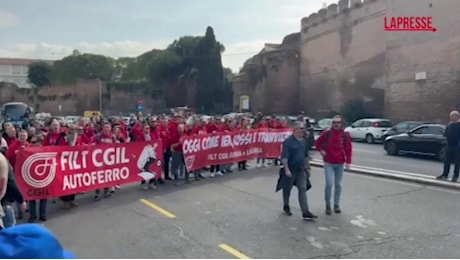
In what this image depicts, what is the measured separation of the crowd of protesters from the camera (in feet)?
28.1

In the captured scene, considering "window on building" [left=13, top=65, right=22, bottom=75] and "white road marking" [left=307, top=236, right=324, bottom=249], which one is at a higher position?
"window on building" [left=13, top=65, right=22, bottom=75]

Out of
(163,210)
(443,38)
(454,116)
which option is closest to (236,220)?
(163,210)

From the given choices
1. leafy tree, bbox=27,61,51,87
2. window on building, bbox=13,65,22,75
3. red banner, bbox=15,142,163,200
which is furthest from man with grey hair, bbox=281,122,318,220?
window on building, bbox=13,65,22,75

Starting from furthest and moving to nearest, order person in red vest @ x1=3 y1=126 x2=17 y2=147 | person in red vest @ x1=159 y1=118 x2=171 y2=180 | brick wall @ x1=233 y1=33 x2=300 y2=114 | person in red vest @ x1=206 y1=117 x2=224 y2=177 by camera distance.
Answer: brick wall @ x1=233 y1=33 x2=300 y2=114 → person in red vest @ x1=206 y1=117 x2=224 y2=177 → person in red vest @ x1=159 y1=118 x2=171 y2=180 → person in red vest @ x1=3 y1=126 x2=17 y2=147

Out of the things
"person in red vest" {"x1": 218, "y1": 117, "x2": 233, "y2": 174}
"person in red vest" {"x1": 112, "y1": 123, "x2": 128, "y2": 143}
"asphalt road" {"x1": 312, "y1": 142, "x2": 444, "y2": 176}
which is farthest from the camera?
"asphalt road" {"x1": 312, "y1": 142, "x2": 444, "y2": 176}

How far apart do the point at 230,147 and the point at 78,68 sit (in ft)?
279

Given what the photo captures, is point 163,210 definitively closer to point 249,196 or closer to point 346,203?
point 249,196

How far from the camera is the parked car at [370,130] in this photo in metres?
26.8

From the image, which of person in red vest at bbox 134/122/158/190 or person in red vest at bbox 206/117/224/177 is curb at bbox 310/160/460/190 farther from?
person in red vest at bbox 134/122/158/190

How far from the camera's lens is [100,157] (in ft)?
32.4

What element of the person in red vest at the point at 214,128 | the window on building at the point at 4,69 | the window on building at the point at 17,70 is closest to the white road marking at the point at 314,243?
the person in red vest at the point at 214,128

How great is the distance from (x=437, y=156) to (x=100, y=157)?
1358cm

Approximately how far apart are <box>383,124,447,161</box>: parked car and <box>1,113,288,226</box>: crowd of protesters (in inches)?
239

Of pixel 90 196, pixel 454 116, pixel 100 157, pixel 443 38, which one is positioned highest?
pixel 443 38
